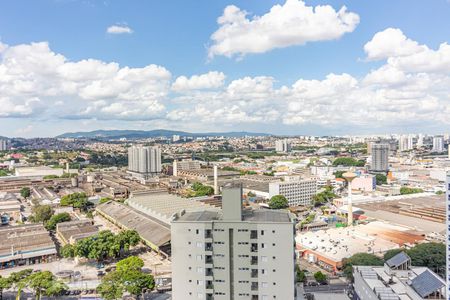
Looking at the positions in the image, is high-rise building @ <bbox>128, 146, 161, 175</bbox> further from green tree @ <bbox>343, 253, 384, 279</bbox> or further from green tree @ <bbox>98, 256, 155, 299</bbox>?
green tree @ <bbox>343, 253, 384, 279</bbox>

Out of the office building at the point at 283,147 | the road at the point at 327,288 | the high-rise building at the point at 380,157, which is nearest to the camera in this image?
the road at the point at 327,288

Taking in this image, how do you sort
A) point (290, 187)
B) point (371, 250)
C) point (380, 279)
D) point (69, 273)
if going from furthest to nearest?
point (290, 187) → point (371, 250) → point (69, 273) → point (380, 279)

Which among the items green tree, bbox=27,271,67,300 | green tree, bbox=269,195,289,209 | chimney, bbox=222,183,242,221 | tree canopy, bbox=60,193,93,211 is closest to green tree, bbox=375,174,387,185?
green tree, bbox=269,195,289,209

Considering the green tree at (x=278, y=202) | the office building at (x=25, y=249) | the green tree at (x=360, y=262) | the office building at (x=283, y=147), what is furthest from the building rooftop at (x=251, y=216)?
the office building at (x=283, y=147)

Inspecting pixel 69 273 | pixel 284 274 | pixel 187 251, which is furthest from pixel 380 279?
pixel 69 273

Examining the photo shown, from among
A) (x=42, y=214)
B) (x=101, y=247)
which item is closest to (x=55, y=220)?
(x=42, y=214)

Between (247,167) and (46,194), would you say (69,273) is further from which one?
(247,167)

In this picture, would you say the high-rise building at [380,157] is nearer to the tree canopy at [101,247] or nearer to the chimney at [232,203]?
the tree canopy at [101,247]
